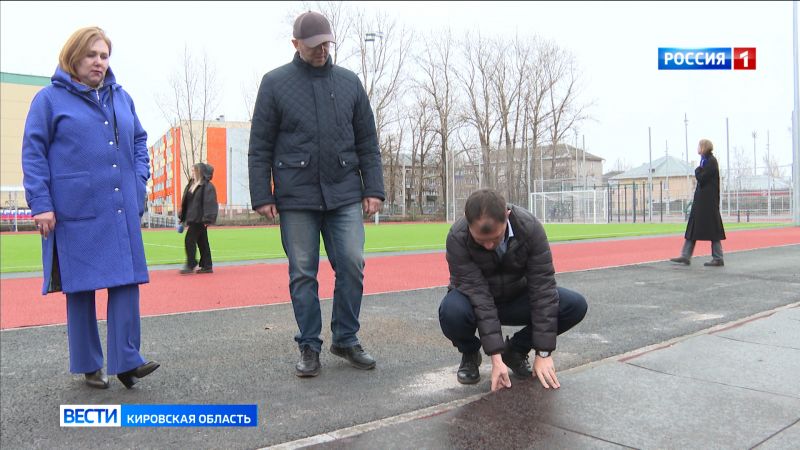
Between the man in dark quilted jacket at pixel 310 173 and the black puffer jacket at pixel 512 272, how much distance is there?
80 cm

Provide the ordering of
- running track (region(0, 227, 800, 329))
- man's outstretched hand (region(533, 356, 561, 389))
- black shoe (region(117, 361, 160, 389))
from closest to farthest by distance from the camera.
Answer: man's outstretched hand (region(533, 356, 561, 389)) < black shoe (region(117, 361, 160, 389)) < running track (region(0, 227, 800, 329))

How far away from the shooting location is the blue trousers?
327cm

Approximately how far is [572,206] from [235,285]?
107 ft

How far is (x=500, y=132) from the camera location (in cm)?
4822

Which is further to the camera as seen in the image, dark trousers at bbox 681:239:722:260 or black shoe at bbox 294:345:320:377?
dark trousers at bbox 681:239:722:260

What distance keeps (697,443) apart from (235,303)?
4.88 meters

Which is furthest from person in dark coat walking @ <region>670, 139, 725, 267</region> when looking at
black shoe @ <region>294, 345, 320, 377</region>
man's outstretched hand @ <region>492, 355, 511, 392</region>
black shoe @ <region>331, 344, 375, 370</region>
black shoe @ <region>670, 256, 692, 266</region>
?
black shoe @ <region>294, 345, 320, 377</region>

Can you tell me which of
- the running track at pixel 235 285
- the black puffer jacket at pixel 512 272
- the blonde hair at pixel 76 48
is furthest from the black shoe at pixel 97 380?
the running track at pixel 235 285

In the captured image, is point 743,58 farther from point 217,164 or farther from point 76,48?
point 217,164

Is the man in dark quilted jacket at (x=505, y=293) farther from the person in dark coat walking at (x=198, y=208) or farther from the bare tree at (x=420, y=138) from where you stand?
the bare tree at (x=420, y=138)

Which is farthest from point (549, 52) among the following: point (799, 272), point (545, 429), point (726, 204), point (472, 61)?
point (545, 429)

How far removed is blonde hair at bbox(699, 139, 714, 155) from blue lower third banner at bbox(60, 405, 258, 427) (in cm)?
828

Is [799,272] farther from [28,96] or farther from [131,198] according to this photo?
[28,96]

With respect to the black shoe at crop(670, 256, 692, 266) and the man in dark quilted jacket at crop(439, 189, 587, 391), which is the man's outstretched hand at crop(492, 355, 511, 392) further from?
the black shoe at crop(670, 256, 692, 266)
